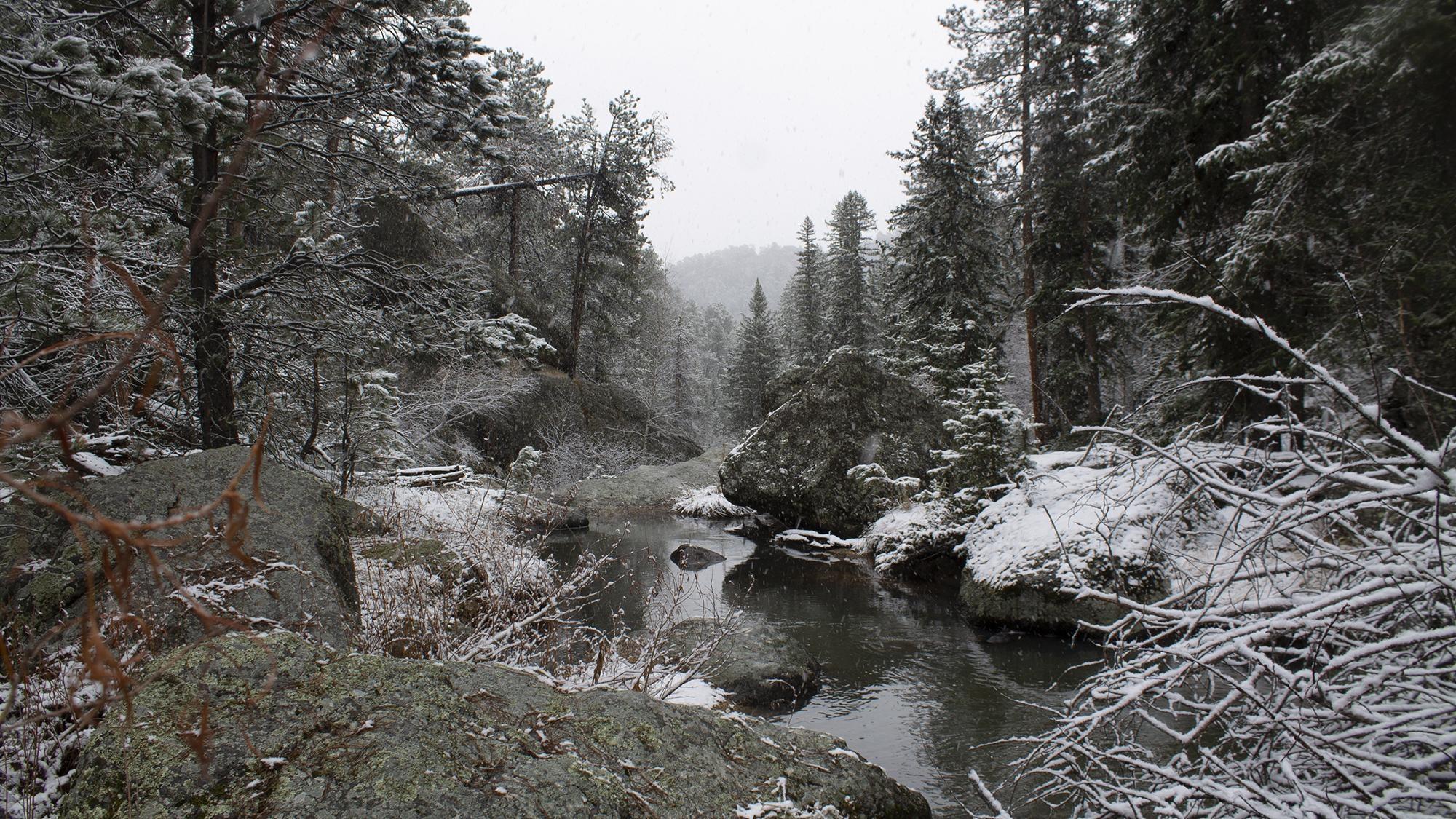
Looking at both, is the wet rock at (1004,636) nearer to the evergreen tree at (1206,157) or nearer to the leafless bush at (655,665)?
the evergreen tree at (1206,157)

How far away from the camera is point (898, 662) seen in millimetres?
7340

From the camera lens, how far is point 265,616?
3322 mm

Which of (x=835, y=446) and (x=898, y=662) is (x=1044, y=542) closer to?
(x=898, y=662)

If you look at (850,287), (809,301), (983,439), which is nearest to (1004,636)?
(983,439)

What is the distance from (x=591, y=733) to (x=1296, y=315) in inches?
369

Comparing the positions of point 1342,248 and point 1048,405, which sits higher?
point 1342,248

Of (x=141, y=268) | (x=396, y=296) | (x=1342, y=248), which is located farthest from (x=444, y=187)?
(x=1342, y=248)

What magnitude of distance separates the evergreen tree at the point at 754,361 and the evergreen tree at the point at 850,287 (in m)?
6.34

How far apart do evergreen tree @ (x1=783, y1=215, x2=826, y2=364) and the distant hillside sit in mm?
83258

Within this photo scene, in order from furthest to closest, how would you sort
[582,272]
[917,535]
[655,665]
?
[582,272], [917,535], [655,665]

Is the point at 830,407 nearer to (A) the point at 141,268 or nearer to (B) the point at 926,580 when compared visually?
(B) the point at 926,580

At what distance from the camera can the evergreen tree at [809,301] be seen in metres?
32.6

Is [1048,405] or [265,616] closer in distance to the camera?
[265,616]

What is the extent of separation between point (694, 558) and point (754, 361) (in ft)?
87.0
